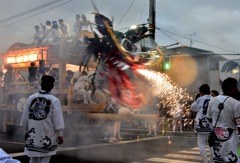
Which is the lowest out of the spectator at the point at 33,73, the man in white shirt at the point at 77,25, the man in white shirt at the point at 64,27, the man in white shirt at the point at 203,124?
the man in white shirt at the point at 203,124

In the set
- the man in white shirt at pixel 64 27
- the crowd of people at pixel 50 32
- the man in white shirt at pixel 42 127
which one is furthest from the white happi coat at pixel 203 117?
the man in white shirt at pixel 64 27

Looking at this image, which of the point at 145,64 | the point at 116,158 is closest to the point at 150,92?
the point at 145,64

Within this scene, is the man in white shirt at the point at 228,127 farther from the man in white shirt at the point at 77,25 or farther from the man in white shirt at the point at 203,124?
the man in white shirt at the point at 77,25

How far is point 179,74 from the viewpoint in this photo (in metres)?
29.9

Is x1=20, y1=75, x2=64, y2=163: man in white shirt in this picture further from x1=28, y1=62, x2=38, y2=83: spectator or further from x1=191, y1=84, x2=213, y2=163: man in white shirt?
x1=28, y1=62, x2=38, y2=83: spectator

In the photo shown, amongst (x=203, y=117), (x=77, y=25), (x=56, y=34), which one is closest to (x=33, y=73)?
(x=56, y=34)

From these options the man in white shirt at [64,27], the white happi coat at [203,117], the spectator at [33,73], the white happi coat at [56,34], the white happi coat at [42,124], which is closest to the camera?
the white happi coat at [42,124]

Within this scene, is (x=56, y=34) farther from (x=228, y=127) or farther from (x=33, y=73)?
(x=228, y=127)

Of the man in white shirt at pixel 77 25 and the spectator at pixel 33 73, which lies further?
the spectator at pixel 33 73

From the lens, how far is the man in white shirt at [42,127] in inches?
177

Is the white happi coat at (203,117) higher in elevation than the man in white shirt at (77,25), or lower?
lower

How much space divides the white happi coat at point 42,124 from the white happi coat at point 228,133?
96.0 inches

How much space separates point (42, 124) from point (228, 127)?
2.84 metres

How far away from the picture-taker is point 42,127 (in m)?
4.53
